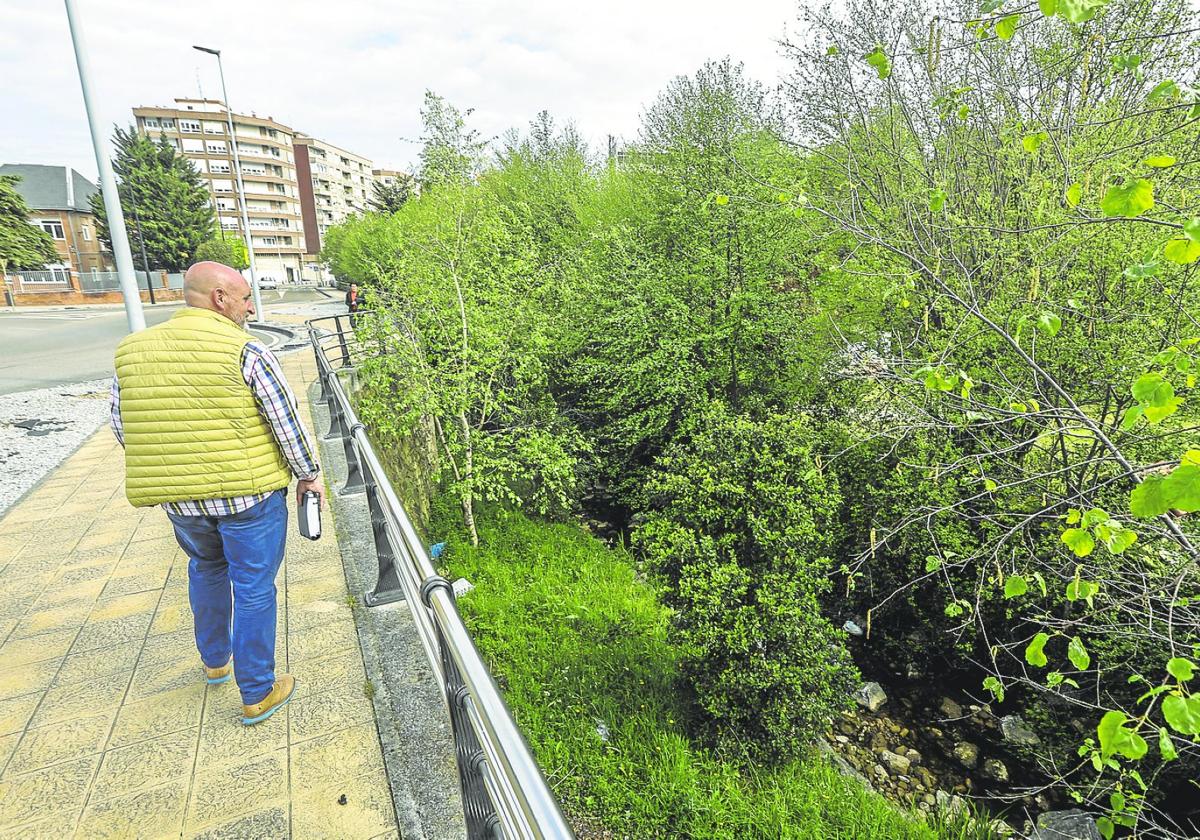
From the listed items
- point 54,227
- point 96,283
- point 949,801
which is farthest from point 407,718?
point 54,227

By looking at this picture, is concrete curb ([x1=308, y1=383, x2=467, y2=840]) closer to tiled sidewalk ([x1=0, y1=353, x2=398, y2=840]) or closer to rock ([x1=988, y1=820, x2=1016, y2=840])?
tiled sidewalk ([x1=0, y1=353, x2=398, y2=840])

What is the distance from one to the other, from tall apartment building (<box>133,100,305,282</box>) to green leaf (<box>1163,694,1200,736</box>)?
3125 inches

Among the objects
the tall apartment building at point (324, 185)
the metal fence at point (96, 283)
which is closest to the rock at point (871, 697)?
the metal fence at point (96, 283)

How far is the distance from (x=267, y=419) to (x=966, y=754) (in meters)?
7.06

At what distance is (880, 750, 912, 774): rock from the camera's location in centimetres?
599

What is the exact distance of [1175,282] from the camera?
5.82m

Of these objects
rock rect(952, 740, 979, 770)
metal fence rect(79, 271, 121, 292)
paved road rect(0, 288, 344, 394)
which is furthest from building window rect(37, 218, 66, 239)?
rock rect(952, 740, 979, 770)

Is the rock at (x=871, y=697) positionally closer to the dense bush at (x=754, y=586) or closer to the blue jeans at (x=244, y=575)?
the dense bush at (x=754, y=586)

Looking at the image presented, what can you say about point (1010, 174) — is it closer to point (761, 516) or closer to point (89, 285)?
point (761, 516)

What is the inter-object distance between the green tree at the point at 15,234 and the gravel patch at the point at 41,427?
32.2 metres

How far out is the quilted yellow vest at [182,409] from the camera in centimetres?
246

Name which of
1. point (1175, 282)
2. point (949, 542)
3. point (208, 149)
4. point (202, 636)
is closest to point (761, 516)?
point (949, 542)

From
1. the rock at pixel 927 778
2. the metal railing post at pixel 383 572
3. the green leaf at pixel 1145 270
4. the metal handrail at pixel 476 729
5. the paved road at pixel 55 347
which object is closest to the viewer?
the metal handrail at pixel 476 729

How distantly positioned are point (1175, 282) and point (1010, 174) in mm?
2654
